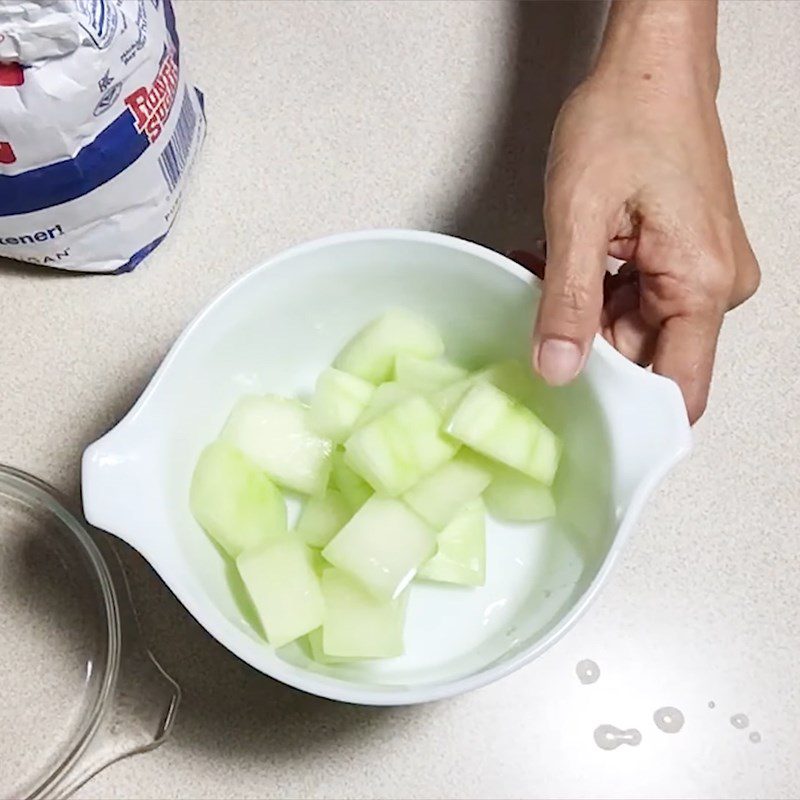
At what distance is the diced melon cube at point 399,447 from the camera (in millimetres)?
695

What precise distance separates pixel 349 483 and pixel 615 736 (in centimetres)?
29

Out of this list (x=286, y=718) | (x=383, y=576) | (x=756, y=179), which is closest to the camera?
(x=383, y=576)

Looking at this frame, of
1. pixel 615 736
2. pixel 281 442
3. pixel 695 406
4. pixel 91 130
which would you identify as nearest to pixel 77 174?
pixel 91 130

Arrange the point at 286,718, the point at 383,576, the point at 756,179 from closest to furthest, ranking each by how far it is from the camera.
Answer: the point at 383,576 < the point at 286,718 < the point at 756,179

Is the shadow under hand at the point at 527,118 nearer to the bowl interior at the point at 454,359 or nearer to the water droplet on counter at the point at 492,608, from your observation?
the bowl interior at the point at 454,359

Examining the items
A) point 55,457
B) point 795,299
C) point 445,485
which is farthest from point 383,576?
point 795,299

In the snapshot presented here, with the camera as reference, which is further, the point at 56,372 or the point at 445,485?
the point at 56,372

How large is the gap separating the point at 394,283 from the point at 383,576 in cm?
20

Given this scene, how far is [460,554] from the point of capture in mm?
757

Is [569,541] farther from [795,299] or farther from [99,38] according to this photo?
[99,38]

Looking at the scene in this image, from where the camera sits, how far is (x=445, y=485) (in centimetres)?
73

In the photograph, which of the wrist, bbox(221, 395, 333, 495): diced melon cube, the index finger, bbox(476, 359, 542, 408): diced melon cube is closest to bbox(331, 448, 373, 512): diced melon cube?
bbox(221, 395, 333, 495): diced melon cube

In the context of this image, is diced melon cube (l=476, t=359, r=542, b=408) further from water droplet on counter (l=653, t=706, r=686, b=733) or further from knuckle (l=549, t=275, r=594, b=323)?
water droplet on counter (l=653, t=706, r=686, b=733)

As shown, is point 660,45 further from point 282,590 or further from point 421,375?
point 282,590
